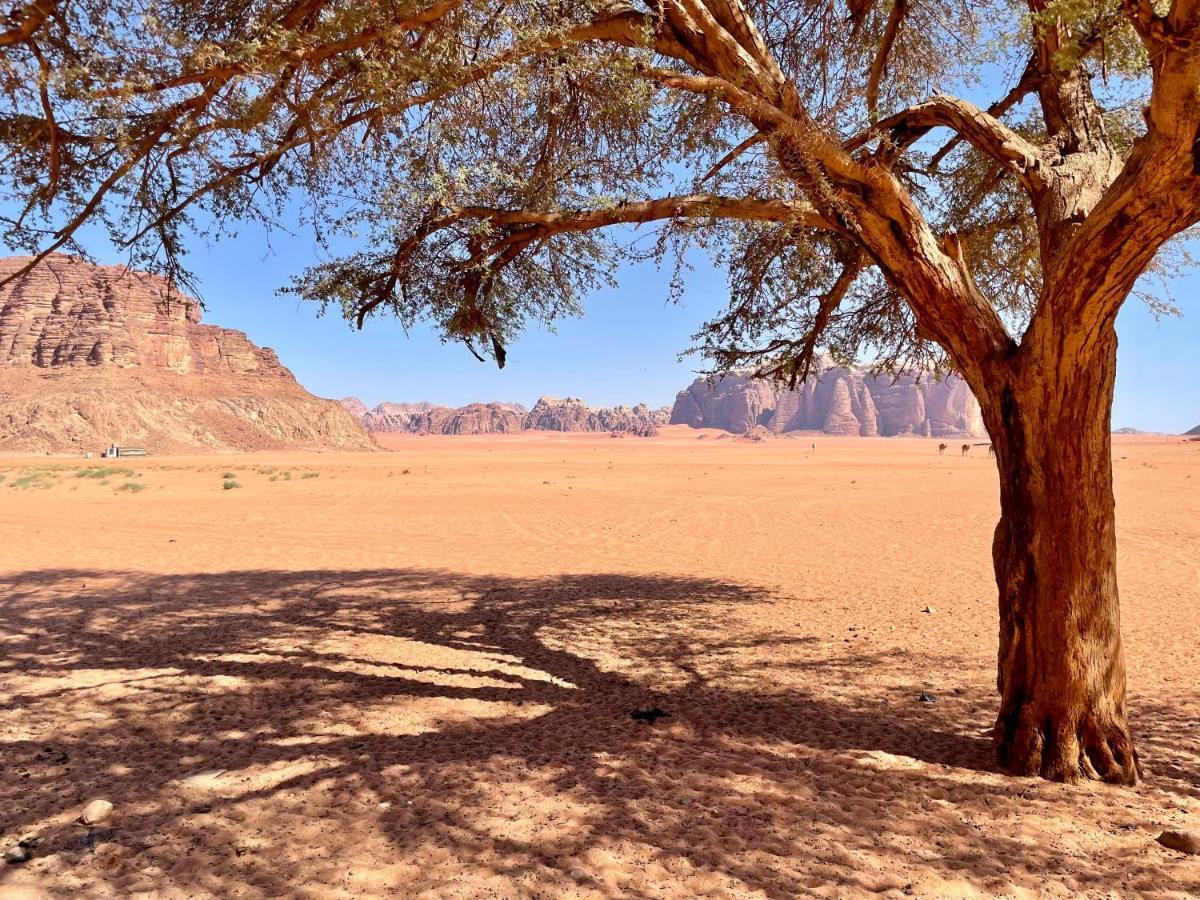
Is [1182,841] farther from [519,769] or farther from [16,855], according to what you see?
[16,855]

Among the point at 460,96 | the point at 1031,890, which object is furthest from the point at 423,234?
the point at 1031,890

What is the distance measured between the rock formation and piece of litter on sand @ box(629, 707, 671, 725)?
92709 mm

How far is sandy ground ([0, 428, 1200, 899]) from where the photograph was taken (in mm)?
3281

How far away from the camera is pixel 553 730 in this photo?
5203 mm

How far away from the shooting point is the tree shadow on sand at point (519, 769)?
3244 mm

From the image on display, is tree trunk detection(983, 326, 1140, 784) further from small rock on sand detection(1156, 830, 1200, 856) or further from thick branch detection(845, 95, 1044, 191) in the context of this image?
thick branch detection(845, 95, 1044, 191)

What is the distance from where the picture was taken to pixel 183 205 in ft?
16.9

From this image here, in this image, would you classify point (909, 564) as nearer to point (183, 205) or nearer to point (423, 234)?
point (423, 234)

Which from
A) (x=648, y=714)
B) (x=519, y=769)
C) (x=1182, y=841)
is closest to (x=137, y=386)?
(x=648, y=714)

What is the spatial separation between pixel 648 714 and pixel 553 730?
836mm

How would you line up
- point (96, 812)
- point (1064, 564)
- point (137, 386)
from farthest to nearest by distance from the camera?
point (137, 386) < point (1064, 564) < point (96, 812)

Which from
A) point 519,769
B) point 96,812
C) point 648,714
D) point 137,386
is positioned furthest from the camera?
point 137,386

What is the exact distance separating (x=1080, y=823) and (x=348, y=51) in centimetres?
607

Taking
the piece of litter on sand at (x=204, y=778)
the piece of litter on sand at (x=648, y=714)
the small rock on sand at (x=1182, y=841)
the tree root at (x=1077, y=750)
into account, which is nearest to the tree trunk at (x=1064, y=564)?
the tree root at (x=1077, y=750)
